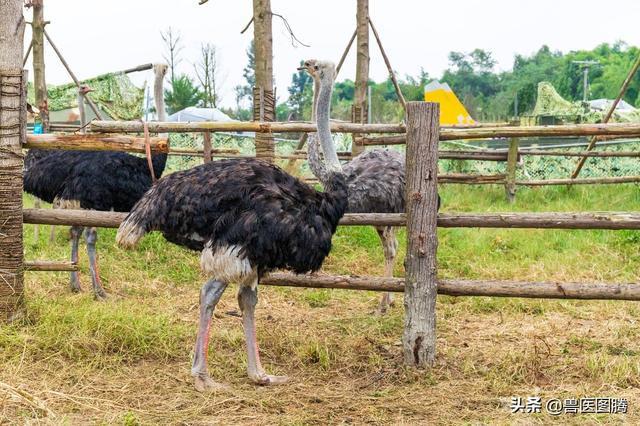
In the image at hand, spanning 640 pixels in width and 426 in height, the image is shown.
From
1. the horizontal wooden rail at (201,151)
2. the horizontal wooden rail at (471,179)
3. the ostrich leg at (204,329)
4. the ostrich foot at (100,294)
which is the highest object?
the horizontal wooden rail at (201,151)

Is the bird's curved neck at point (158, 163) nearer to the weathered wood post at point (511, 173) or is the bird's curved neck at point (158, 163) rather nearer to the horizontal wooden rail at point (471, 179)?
the horizontal wooden rail at point (471, 179)

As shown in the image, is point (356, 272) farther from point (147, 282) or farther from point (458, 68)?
point (458, 68)

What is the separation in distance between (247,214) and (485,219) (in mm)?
1343

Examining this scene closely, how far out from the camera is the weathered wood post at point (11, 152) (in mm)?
4410

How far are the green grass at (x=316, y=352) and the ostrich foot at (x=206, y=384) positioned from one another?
2.3 inches

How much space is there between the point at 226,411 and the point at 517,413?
133 cm

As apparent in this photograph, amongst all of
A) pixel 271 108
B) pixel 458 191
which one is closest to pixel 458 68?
pixel 458 191

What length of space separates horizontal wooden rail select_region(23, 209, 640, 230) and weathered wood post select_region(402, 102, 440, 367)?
6.1 inches

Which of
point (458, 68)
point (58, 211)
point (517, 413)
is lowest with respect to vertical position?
point (517, 413)

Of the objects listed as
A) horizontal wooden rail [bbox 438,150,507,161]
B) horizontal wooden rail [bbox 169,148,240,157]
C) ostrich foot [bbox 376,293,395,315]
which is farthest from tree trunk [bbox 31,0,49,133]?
ostrich foot [bbox 376,293,395,315]

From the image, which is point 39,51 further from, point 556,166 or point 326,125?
point 556,166

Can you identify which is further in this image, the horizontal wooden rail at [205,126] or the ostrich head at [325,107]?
the horizontal wooden rail at [205,126]

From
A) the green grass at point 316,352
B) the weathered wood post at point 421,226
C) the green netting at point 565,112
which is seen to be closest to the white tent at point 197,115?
the green netting at point 565,112

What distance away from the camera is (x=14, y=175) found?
447 cm
